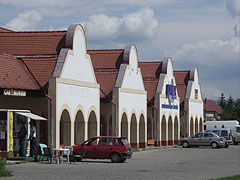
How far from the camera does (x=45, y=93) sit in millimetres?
31625

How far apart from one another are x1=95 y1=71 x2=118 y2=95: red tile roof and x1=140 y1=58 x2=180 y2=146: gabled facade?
28.1 ft

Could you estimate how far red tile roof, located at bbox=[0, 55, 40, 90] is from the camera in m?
30.1

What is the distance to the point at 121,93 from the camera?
41844 mm

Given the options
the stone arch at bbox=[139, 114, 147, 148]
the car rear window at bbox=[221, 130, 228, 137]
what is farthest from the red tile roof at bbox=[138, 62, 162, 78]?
the car rear window at bbox=[221, 130, 228, 137]

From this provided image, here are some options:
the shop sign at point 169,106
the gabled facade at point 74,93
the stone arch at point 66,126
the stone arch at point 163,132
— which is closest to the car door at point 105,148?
the gabled facade at point 74,93

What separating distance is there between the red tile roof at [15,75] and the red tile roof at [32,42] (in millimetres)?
1458

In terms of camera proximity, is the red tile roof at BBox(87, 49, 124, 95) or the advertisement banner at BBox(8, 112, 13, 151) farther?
the red tile roof at BBox(87, 49, 124, 95)

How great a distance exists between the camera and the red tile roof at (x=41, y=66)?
3262 cm

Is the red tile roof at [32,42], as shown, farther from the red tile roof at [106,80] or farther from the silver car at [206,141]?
the silver car at [206,141]

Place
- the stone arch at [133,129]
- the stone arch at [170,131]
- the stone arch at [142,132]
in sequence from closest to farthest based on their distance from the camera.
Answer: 1. the stone arch at [133,129]
2. the stone arch at [142,132]
3. the stone arch at [170,131]

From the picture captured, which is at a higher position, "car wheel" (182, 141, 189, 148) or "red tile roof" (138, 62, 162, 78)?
"red tile roof" (138, 62, 162, 78)

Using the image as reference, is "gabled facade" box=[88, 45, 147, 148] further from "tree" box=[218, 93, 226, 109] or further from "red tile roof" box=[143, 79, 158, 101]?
"tree" box=[218, 93, 226, 109]

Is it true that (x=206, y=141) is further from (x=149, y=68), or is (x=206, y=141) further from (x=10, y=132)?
(x=10, y=132)

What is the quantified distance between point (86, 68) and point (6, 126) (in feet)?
30.0
